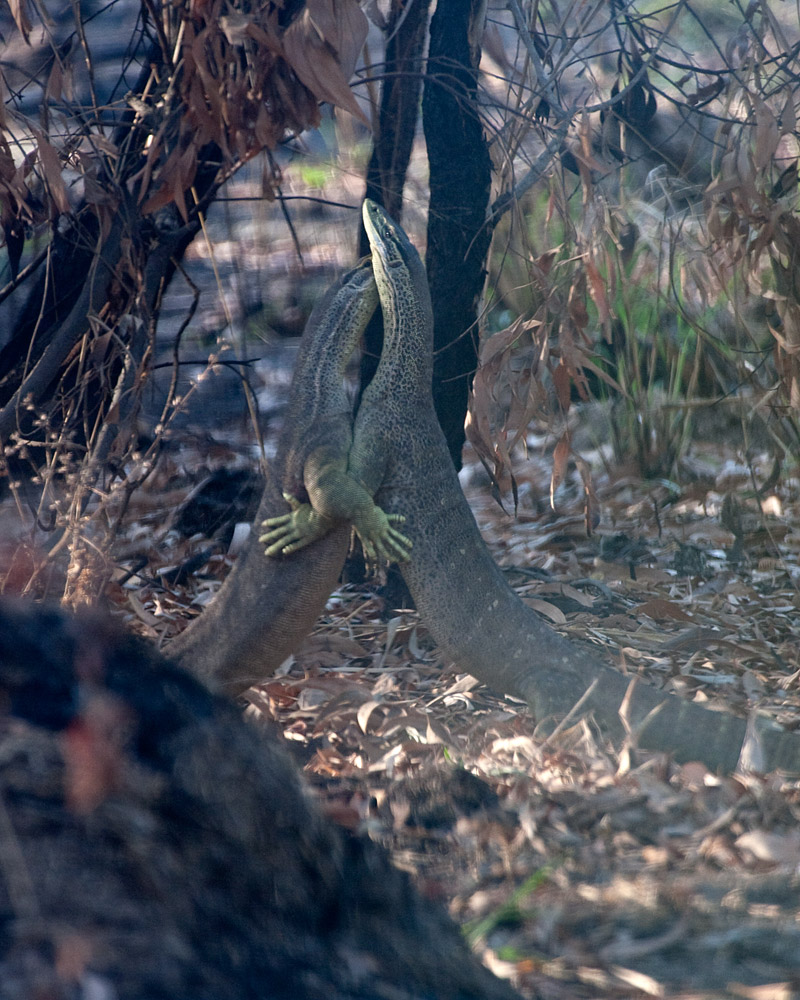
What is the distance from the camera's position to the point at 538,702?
11.4 ft

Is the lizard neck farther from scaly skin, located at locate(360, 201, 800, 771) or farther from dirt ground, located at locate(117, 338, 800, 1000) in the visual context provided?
dirt ground, located at locate(117, 338, 800, 1000)

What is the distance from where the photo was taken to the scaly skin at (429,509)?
361 centimetres

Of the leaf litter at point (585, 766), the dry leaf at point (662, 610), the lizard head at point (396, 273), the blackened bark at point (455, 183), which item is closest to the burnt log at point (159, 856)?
the leaf litter at point (585, 766)

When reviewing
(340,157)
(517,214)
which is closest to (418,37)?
(517,214)

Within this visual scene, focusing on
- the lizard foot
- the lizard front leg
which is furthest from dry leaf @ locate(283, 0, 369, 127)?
the lizard foot

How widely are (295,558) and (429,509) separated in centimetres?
57

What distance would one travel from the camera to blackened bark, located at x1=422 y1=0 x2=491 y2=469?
431cm

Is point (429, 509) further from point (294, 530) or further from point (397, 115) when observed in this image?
point (397, 115)

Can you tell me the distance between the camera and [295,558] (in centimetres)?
363

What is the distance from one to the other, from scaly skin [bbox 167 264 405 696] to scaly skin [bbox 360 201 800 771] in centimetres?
12

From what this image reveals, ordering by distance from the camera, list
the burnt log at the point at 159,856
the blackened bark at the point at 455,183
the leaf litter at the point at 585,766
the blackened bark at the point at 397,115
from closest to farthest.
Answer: the burnt log at the point at 159,856 < the leaf litter at the point at 585,766 < the blackened bark at the point at 455,183 < the blackened bark at the point at 397,115

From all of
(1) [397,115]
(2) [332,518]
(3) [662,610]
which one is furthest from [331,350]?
(3) [662,610]

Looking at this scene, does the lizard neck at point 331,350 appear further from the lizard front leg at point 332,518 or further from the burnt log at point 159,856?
the burnt log at point 159,856

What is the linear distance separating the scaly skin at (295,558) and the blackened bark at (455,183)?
797 mm
